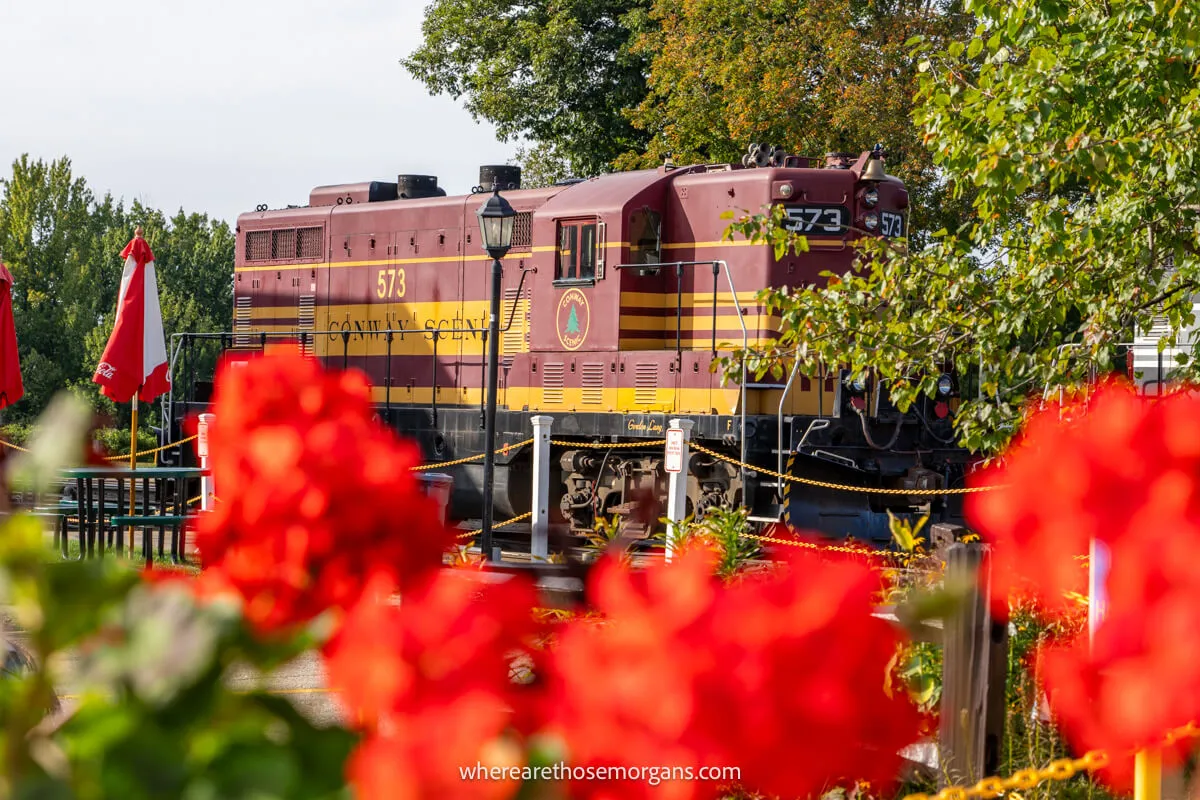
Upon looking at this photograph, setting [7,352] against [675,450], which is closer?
[675,450]

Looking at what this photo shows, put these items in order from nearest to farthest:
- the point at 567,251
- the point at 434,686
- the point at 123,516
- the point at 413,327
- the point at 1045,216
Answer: the point at 434,686
the point at 1045,216
the point at 123,516
the point at 567,251
the point at 413,327

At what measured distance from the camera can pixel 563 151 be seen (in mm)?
26844

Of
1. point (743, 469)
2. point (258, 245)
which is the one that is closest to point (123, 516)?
point (743, 469)

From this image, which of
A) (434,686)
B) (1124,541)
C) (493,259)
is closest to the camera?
(434,686)

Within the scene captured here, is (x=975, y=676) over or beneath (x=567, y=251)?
beneath

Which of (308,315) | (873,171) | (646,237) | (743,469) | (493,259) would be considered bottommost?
(743,469)

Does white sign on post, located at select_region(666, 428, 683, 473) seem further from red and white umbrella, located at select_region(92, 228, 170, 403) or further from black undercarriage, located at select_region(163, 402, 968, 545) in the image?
red and white umbrella, located at select_region(92, 228, 170, 403)

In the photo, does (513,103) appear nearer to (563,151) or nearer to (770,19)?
(563,151)

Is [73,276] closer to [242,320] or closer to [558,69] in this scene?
[558,69]

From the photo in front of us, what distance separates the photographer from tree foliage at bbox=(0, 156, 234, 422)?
111 feet

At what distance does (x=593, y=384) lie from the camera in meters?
12.5

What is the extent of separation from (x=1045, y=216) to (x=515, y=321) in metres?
7.84

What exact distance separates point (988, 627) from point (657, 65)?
20.9 metres

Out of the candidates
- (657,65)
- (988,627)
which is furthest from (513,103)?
(988,627)
